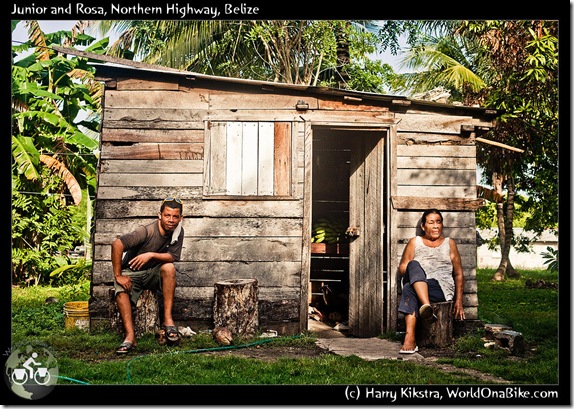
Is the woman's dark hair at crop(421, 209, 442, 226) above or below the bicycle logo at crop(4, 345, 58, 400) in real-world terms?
above

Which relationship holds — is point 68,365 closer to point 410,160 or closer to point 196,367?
point 196,367

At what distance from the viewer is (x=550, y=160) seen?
447 inches

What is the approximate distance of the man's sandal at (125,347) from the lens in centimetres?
673

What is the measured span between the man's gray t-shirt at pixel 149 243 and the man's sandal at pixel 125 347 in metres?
0.82

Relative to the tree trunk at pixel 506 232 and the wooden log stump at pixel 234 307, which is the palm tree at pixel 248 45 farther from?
the wooden log stump at pixel 234 307

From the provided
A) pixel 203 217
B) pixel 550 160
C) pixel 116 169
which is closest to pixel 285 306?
pixel 203 217

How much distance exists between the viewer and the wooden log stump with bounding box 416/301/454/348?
7.25m

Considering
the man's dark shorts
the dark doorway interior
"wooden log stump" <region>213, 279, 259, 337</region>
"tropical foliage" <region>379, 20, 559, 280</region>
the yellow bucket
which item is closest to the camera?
the man's dark shorts

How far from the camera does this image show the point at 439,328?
23.8ft

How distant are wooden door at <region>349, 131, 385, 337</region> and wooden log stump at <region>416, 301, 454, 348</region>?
38.3 inches

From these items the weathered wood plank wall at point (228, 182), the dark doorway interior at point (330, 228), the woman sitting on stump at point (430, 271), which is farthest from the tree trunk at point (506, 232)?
the woman sitting on stump at point (430, 271)

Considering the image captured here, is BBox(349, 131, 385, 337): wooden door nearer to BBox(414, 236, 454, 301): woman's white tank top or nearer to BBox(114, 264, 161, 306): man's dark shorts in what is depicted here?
BBox(414, 236, 454, 301): woman's white tank top

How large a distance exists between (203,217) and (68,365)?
8.05ft

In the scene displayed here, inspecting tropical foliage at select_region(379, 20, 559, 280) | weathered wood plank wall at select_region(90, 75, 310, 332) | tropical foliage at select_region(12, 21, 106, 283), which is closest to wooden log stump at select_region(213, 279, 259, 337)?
weathered wood plank wall at select_region(90, 75, 310, 332)
